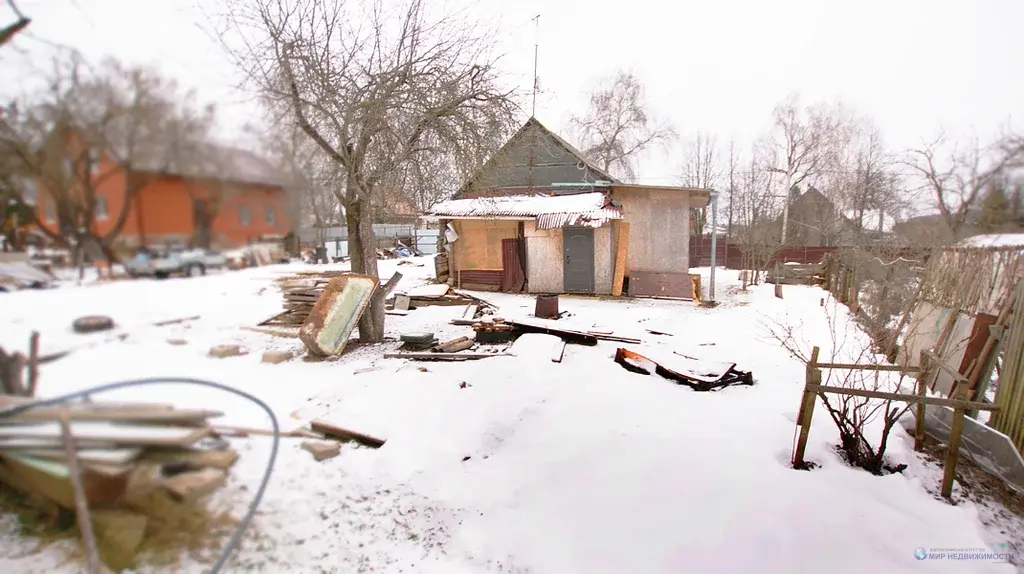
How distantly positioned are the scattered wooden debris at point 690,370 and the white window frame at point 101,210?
210 inches

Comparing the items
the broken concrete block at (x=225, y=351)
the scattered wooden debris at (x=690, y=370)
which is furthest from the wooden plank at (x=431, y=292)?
the broken concrete block at (x=225, y=351)

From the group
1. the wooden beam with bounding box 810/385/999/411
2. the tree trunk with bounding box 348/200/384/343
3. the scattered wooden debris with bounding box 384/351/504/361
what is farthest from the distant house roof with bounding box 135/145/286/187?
the tree trunk with bounding box 348/200/384/343

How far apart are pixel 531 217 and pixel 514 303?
8.43 ft

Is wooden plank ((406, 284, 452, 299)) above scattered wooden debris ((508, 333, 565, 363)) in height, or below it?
above

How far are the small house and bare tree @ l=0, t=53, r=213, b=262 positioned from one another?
1135 centimetres

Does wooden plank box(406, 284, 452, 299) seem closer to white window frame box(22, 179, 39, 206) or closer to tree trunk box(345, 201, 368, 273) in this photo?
tree trunk box(345, 201, 368, 273)

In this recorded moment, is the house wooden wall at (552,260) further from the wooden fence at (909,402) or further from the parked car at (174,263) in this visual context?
the parked car at (174,263)

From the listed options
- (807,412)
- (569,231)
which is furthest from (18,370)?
(569,231)

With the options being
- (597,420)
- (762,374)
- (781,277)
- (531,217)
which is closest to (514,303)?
(531,217)

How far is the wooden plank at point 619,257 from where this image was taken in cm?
1307

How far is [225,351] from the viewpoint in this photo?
1106 mm

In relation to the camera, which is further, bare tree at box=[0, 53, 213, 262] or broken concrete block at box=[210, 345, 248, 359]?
broken concrete block at box=[210, 345, 248, 359]

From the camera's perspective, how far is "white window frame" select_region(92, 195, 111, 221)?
2.70 feet

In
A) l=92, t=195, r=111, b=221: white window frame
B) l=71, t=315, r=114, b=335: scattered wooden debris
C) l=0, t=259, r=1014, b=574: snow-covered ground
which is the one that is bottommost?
l=0, t=259, r=1014, b=574: snow-covered ground
